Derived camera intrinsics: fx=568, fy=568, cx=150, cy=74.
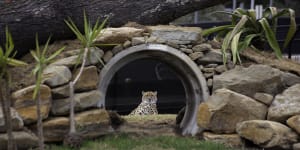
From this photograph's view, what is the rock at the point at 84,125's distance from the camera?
264 inches

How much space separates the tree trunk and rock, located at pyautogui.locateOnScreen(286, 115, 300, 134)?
251 centimetres

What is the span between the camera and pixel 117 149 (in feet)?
21.8

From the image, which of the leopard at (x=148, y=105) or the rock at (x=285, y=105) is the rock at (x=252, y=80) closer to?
the rock at (x=285, y=105)

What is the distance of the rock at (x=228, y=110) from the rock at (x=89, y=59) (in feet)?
4.84

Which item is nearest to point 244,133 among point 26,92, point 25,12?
point 26,92

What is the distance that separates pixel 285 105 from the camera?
693 cm

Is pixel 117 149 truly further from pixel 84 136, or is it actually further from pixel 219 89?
pixel 219 89

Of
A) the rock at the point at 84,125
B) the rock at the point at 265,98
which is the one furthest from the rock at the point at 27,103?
the rock at the point at 265,98

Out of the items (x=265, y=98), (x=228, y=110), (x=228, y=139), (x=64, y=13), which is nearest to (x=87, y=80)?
(x=64, y=13)

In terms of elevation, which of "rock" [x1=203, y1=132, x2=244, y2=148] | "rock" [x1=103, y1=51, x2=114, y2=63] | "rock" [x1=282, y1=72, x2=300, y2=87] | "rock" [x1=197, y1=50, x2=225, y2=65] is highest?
"rock" [x1=103, y1=51, x2=114, y2=63]

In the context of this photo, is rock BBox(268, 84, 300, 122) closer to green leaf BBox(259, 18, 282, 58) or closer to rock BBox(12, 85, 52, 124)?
green leaf BBox(259, 18, 282, 58)

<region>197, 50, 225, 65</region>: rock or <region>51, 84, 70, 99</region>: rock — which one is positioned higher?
<region>197, 50, 225, 65</region>: rock

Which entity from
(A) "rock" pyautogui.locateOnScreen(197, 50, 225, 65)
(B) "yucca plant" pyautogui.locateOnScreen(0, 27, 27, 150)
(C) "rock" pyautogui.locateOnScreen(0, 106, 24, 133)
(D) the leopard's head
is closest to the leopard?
(D) the leopard's head

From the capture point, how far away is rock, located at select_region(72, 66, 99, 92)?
22.8 ft
